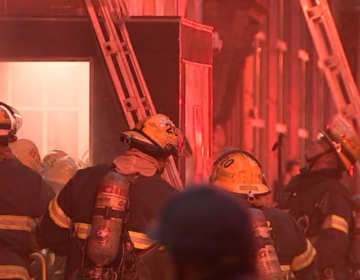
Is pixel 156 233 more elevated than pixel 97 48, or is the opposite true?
pixel 97 48

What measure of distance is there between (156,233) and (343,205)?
4642 millimetres

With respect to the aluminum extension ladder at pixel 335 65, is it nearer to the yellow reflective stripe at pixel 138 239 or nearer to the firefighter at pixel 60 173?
the firefighter at pixel 60 173

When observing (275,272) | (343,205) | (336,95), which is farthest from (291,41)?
(275,272)

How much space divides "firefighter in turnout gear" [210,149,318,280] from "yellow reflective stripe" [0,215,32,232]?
0.99 meters

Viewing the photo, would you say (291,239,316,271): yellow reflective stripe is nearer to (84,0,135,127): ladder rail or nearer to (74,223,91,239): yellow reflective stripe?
(74,223,91,239): yellow reflective stripe

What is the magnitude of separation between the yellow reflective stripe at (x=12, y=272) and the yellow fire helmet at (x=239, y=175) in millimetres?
1119

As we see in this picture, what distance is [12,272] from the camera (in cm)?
629

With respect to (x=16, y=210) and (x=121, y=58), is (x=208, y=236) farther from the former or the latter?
(x=121, y=58)

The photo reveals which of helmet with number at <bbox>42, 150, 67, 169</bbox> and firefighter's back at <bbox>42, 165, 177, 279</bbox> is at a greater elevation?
helmet with number at <bbox>42, 150, 67, 169</bbox>

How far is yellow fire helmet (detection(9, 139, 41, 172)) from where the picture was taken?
798 centimetres

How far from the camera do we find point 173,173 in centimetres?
869

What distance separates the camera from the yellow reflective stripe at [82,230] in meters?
5.76

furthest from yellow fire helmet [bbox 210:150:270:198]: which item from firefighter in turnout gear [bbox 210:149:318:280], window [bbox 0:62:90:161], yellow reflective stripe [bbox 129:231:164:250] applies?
window [bbox 0:62:90:161]

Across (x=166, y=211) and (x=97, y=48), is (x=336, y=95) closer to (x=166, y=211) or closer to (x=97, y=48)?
(x=97, y=48)
